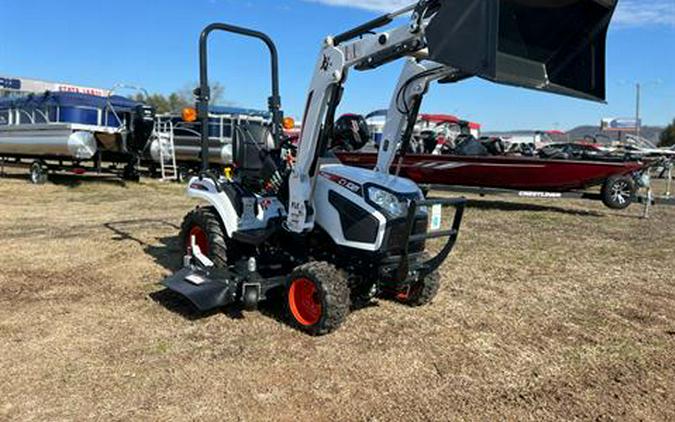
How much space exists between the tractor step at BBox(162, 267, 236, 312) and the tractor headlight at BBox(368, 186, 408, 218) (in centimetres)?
123

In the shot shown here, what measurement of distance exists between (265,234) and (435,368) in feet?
5.84

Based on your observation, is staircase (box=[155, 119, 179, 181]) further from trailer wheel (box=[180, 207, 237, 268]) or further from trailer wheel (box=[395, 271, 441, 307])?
trailer wheel (box=[395, 271, 441, 307])

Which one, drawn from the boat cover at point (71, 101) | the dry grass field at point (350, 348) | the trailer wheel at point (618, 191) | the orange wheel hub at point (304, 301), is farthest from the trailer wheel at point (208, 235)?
the boat cover at point (71, 101)

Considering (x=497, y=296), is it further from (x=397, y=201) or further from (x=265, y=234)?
(x=265, y=234)

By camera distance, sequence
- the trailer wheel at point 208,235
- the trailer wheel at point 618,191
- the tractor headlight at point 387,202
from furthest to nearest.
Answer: the trailer wheel at point 618,191 → the trailer wheel at point 208,235 → the tractor headlight at point 387,202

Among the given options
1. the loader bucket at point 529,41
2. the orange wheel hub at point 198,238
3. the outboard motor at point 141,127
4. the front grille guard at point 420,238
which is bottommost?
the orange wheel hub at point 198,238

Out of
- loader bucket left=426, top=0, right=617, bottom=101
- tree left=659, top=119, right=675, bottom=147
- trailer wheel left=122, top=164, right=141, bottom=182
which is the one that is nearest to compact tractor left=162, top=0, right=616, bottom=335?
loader bucket left=426, top=0, right=617, bottom=101

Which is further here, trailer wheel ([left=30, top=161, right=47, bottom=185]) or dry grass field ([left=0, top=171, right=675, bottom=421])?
trailer wheel ([left=30, top=161, right=47, bottom=185])

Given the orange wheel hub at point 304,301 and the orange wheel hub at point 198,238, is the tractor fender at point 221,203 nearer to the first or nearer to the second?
the orange wheel hub at point 198,238

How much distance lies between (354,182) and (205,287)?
4.36 feet

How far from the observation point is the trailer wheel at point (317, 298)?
3.91m

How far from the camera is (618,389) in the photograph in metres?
3.30

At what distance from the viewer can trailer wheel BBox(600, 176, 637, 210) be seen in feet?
34.9

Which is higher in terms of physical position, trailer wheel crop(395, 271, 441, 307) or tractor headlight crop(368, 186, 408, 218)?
tractor headlight crop(368, 186, 408, 218)
